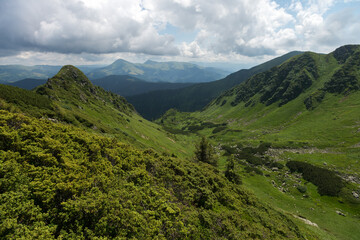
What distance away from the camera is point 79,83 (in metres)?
103

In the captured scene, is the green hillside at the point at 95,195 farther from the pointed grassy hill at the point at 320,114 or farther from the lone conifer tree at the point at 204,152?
the pointed grassy hill at the point at 320,114

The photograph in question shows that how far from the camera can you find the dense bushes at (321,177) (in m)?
57.8

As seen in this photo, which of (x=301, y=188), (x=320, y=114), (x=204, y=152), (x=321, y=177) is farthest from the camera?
(x=320, y=114)

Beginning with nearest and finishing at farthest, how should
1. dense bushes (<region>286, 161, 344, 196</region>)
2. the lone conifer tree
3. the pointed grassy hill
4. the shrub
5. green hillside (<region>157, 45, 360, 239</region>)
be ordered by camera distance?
green hillside (<region>157, 45, 360, 239</region>), the lone conifer tree, dense bushes (<region>286, 161, 344, 196</region>), the shrub, the pointed grassy hill

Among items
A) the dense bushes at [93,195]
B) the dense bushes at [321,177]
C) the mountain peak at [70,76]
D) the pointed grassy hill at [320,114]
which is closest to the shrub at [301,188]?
the dense bushes at [321,177]

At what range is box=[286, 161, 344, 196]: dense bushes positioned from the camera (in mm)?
57753

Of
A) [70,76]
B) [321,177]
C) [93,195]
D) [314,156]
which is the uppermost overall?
[70,76]

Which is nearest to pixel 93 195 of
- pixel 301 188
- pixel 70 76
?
pixel 301 188

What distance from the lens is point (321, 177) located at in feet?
213

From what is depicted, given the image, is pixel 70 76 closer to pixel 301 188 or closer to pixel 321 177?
pixel 301 188

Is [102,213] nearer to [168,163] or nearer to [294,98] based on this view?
[168,163]

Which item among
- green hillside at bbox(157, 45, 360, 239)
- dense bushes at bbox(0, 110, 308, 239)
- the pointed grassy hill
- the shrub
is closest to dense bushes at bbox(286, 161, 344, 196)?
green hillside at bbox(157, 45, 360, 239)

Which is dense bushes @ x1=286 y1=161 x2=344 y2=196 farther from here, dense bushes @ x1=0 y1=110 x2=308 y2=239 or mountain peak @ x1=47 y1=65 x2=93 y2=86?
mountain peak @ x1=47 y1=65 x2=93 y2=86

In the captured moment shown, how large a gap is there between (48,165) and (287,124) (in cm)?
17422
